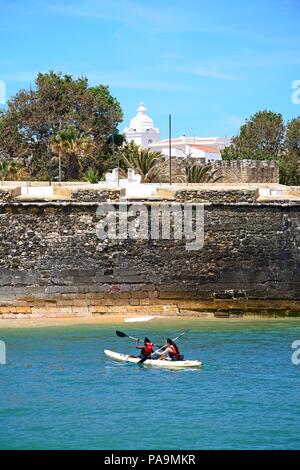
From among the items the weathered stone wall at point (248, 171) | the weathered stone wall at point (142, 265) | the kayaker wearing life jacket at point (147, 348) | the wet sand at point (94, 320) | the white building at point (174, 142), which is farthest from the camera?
the white building at point (174, 142)

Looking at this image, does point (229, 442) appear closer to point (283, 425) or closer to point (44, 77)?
point (283, 425)

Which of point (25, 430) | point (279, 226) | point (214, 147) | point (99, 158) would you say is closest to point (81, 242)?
point (279, 226)

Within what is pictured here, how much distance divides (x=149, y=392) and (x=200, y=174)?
24.6 m

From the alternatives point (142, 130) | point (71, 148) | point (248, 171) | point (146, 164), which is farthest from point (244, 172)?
point (142, 130)

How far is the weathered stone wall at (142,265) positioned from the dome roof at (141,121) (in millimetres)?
91631

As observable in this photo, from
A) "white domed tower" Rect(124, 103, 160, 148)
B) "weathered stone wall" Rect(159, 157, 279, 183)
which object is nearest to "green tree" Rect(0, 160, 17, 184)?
"weathered stone wall" Rect(159, 157, 279, 183)

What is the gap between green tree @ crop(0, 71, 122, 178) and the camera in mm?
56312

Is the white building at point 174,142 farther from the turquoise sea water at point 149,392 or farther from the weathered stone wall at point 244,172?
the turquoise sea water at point 149,392

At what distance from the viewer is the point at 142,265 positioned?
99.3 ft

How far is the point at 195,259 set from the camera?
1197 inches

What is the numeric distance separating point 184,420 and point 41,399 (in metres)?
2.72

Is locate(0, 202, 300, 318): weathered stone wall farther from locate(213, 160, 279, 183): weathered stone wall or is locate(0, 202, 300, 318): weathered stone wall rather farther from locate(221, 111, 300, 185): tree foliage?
locate(221, 111, 300, 185): tree foliage

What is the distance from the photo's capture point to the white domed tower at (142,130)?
120m

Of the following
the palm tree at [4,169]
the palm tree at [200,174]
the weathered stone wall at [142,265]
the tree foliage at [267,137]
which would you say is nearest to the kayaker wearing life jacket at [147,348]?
the weathered stone wall at [142,265]
